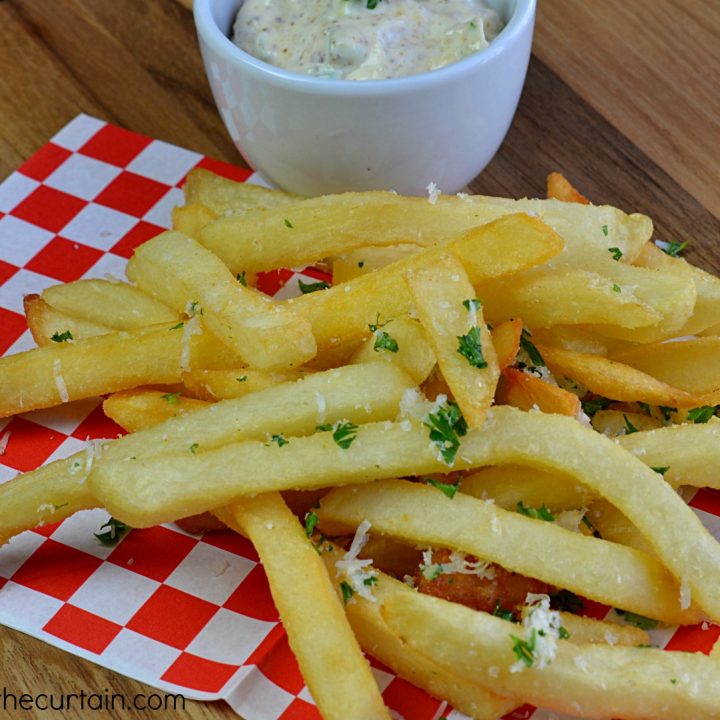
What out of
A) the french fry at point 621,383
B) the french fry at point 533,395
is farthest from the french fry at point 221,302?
the french fry at point 621,383

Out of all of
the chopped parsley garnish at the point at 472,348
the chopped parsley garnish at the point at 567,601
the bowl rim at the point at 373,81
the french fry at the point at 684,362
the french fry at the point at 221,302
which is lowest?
the chopped parsley garnish at the point at 567,601

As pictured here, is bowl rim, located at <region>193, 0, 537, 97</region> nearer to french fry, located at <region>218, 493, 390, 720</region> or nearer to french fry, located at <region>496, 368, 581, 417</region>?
french fry, located at <region>496, 368, 581, 417</region>

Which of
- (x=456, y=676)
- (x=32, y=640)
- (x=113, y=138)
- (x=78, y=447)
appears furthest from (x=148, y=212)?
(x=456, y=676)

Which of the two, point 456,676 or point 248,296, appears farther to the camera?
point 248,296

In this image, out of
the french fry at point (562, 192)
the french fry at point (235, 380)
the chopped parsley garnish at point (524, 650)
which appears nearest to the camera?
the chopped parsley garnish at point (524, 650)

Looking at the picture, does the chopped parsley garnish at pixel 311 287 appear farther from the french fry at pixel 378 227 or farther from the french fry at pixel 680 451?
the french fry at pixel 680 451

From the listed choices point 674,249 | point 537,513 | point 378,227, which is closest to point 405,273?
point 378,227

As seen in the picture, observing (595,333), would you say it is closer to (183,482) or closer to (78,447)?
(183,482)
